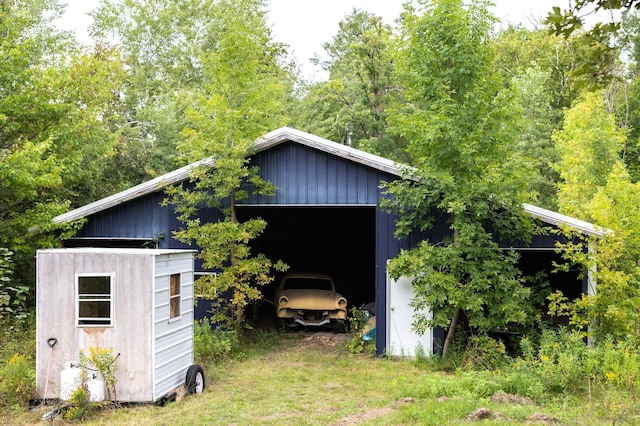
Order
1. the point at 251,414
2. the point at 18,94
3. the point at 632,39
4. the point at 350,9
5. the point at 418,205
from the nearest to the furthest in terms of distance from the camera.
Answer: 1. the point at 251,414
2. the point at 418,205
3. the point at 18,94
4. the point at 632,39
5. the point at 350,9

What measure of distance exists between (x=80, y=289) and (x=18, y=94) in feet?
20.1

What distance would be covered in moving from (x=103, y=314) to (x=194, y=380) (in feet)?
5.93

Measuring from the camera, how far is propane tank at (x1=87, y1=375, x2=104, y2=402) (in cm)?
794

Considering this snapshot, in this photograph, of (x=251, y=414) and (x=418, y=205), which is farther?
(x=418, y=205)

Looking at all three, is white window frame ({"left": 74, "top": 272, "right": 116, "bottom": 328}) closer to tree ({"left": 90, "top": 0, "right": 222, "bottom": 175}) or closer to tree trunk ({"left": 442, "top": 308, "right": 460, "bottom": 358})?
tree trunk ({"left": 442, "top": 308, "right": 460, "bottom": 358})

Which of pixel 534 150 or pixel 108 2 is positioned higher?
pixel 108 2

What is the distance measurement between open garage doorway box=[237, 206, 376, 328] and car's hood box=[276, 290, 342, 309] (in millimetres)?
3795

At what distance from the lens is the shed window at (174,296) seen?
8.99 meters

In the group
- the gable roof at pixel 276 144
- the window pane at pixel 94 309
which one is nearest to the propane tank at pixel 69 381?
the window pane at pixel 94 309

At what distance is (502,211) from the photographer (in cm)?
1136

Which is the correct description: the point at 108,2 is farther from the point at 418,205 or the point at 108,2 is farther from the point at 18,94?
the point at 418,205

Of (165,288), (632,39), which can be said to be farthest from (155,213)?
(632,39)

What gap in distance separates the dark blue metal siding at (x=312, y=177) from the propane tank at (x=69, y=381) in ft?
18.7

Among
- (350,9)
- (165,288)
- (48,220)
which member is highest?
(350,9)
